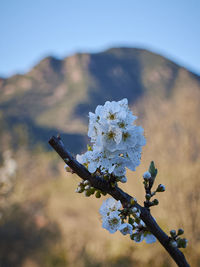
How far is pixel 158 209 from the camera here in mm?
3898

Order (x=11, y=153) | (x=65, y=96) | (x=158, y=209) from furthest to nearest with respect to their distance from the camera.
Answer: (x=65, y=96), (x=11, y=153), (x=158, y=209)

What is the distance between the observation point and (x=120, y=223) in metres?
0.63

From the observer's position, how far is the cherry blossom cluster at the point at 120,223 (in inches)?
24.6

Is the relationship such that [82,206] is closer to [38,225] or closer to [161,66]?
[38,225]

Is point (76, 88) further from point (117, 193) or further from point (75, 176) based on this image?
point (117, 193)

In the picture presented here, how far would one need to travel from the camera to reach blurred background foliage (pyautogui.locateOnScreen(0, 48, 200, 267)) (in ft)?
12.5

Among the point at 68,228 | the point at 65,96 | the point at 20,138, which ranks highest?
the point at 65,96

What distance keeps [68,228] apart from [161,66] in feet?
35.6

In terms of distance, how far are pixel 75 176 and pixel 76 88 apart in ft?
37.3

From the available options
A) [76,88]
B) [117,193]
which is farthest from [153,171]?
[76,88]

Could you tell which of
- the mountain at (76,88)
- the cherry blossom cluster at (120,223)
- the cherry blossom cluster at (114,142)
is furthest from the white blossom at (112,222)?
the mountain at (76,88)

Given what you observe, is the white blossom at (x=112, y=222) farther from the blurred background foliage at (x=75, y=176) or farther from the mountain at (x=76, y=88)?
the mountain at (x=76, y=88)

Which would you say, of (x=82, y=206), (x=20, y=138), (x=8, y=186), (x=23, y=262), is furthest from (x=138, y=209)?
(x=20, y=138)

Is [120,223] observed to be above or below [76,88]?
below
